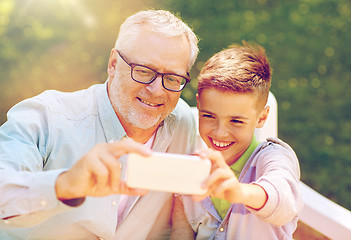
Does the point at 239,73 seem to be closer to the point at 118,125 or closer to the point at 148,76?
the point at 148,76

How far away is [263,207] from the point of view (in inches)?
59.9

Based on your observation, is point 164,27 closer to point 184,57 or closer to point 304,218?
point 184,57

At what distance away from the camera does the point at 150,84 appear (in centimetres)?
207

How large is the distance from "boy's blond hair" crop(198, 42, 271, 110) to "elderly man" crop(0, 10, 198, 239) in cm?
14

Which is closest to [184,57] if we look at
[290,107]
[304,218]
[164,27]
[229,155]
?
[164,27]

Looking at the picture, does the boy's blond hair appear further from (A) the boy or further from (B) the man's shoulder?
(B) the man's shoulder

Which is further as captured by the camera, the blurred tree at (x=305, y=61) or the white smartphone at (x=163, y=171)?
the blurred tree at (x=305, y=61)

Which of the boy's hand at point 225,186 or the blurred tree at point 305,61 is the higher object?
the boy's hand at point 225,186

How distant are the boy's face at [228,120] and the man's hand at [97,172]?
2.63ft

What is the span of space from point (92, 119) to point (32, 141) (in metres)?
0.32

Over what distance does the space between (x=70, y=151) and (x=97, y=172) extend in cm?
72

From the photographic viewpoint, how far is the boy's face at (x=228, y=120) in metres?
2.01

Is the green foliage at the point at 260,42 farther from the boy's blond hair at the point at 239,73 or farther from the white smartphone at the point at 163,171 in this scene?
the white smartphone at the point at 163,171

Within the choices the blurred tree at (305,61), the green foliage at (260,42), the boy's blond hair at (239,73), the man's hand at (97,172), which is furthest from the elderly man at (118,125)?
the blurred tree at (305,61)
